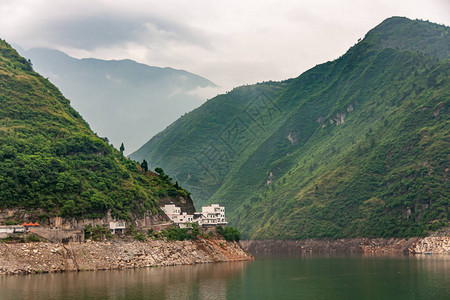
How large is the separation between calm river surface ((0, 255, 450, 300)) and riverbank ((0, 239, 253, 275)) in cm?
440

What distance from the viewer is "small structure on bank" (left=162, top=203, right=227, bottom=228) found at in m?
146

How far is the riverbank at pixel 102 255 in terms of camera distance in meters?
100

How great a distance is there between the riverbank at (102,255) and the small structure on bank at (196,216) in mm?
7711

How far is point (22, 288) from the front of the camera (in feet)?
261

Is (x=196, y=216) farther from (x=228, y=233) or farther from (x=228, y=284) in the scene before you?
(x=228, y=284)

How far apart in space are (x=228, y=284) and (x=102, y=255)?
104 ft

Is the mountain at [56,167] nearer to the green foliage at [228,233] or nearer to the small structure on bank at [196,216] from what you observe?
the small structure on bank at [196,216]

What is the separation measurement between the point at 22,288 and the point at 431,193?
154257mm

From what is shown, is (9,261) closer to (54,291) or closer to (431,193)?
(54,291)

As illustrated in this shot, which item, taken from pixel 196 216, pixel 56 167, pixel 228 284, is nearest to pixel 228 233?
pixel 196 216

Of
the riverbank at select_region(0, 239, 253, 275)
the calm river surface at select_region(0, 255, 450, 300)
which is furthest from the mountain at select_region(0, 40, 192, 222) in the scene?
the calm river surface at select_region(0, 255, 450, 300)

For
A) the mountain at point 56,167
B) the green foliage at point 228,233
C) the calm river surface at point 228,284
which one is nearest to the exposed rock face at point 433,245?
the calm river surface at point 228,284

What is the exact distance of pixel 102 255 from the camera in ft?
368

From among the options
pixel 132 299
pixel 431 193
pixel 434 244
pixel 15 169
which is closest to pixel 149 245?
pixel 15 169
